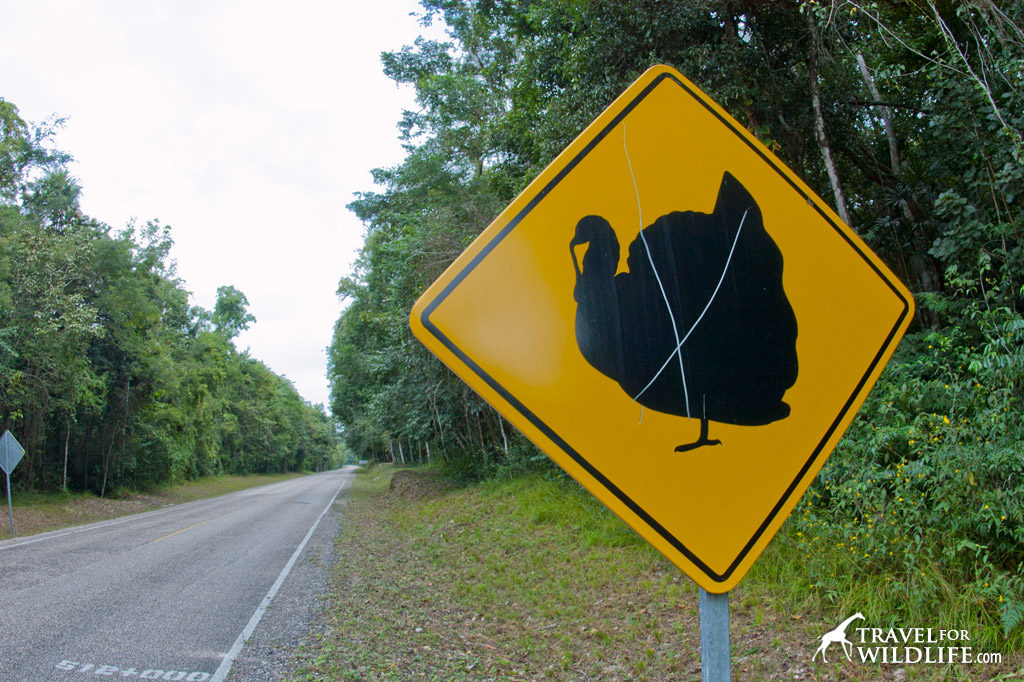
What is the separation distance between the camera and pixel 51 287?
19.4 m

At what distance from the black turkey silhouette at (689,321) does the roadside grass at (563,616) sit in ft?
13.2

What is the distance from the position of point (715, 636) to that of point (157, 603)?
779 cm

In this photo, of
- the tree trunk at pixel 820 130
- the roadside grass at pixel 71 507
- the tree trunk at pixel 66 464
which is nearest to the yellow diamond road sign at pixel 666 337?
the tree trunk at pixel 820 130

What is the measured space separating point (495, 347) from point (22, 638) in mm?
6930

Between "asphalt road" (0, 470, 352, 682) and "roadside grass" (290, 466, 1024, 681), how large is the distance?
56cm

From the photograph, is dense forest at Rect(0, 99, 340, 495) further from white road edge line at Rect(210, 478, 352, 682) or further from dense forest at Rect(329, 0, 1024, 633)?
white road edge line at Rect(210, 478, 352, 682)

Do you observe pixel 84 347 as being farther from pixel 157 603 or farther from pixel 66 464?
pixel 157 603

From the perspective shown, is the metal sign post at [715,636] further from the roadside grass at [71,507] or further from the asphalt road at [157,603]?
the roadside grass at [71,507]

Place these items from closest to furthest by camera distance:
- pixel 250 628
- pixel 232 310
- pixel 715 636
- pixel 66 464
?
pixel 715 636 < pixel 250 628 < pixel 66 464 < pixel 232 310

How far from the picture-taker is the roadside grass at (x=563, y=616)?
473cm

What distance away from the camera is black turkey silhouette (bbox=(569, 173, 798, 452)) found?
1088 mm

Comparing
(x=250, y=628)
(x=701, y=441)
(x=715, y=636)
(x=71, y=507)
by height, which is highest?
(x=701, y=441)

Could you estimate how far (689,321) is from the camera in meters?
1.11

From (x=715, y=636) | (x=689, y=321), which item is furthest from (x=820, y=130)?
(x=715, y=636)
